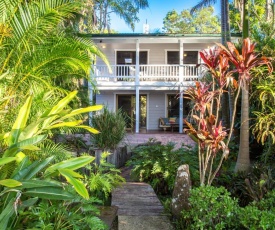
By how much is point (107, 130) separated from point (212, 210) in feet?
15.4

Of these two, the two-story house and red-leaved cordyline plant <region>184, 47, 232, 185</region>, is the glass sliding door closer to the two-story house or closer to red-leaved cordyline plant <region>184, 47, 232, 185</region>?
the two-story house

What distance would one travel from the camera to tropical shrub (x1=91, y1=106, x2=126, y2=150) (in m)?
7.44

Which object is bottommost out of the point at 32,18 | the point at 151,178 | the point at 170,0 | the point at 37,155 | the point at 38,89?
the point at 151,178

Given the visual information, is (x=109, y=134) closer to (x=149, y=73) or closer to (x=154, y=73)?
(x=149, y=73)

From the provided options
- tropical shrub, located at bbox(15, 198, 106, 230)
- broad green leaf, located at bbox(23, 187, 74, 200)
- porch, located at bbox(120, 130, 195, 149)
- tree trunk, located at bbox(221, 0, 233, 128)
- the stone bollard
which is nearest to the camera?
broad green leaf, located at bbox(23, 187, 74, 200)

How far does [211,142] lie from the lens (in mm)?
3887

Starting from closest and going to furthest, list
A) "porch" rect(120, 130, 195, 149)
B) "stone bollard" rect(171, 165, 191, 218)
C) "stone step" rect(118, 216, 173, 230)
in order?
"stone step" rect(118, 216, 173, 230) < "stone bollard" rect(171, 165, 191, 218) < "porch" rect(120, 130, 195, 149)

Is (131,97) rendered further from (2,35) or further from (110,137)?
(2,35)

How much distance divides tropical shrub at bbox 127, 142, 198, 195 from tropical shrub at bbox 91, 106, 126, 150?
1.39m

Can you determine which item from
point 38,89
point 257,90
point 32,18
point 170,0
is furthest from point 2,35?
point 170,0

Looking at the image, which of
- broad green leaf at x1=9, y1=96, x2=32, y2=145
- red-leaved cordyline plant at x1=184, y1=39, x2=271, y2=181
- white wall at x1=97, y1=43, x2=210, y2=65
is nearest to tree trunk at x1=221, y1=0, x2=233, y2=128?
red-leaved cordyline plant at x1=184, y1=39, x2=271, y2=181

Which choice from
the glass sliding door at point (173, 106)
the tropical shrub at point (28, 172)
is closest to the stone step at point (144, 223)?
the tropical shrub at point (28, 172)

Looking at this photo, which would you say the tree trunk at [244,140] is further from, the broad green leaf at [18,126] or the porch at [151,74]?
the porch at [151,74]

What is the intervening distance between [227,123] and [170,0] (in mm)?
24320
